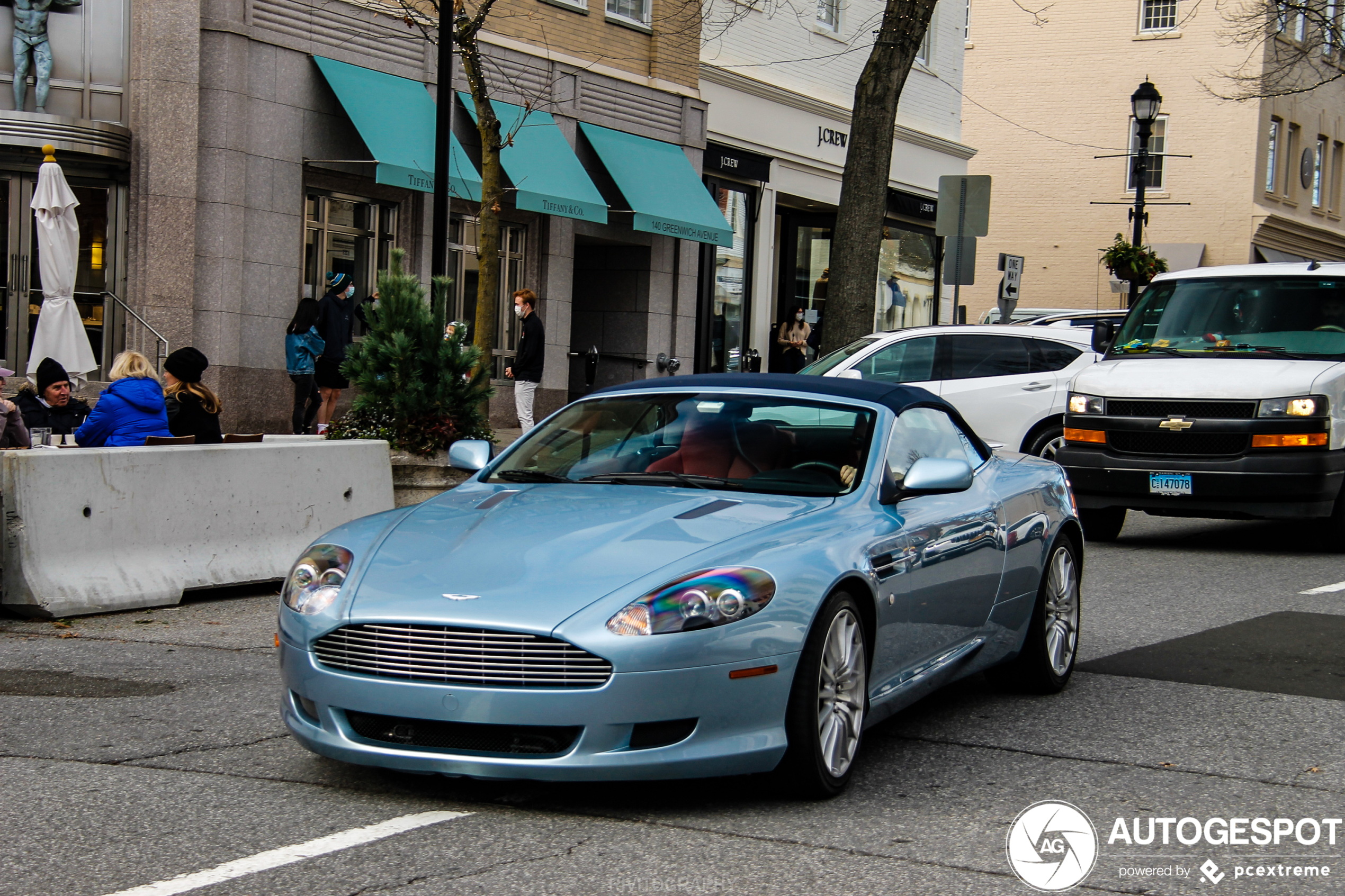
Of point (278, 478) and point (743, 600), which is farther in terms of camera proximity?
point (278, 478)

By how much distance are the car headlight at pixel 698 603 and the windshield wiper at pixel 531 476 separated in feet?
4.40

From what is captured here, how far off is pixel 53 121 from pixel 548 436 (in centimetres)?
1279

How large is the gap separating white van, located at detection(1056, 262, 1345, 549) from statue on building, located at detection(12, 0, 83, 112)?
453 inches

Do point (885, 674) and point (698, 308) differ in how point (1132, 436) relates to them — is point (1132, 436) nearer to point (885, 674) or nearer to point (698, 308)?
point (885, 674)

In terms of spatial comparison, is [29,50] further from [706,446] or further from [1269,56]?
[1269,56]

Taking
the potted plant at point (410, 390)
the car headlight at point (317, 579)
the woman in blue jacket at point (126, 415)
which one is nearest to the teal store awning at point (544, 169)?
the potted plant at point (410, 390)

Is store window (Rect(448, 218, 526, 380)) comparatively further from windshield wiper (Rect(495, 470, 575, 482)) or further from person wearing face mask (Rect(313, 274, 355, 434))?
windshield wiper (Rect(495, 470, 575, 482))

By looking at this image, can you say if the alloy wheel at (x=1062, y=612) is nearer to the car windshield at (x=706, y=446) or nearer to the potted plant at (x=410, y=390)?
the car windshield at (x=706, y=446)

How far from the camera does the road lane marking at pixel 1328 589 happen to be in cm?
1039

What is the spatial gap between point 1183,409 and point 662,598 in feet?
28.0

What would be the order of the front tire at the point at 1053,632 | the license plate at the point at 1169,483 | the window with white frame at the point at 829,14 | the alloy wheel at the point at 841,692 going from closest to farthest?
1. the alloy wheel at the point at 841,692
2. the front tire at the point at 1053,632
3. the license plate at the point at 1169,483
4. the window with white frame at the point at 829,14

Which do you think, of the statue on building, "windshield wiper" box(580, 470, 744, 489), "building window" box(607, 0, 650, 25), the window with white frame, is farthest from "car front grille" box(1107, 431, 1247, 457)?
the window with white frame

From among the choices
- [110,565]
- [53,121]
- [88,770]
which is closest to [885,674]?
[88,770]

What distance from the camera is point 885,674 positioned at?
18.0 ft
